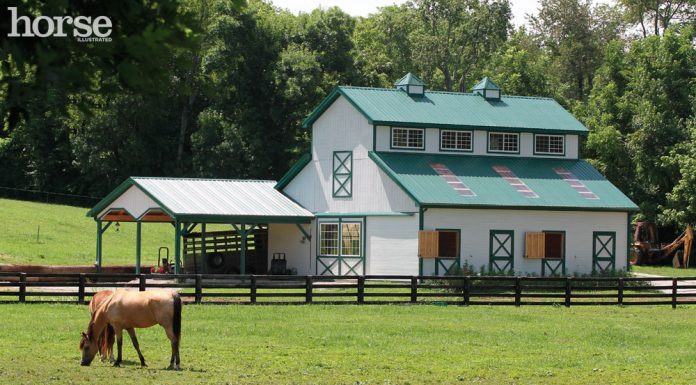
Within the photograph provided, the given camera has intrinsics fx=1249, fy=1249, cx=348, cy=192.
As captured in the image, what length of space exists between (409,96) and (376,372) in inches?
1217

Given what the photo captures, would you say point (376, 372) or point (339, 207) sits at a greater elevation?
point (339, 207)

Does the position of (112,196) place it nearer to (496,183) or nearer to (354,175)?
(354,175)

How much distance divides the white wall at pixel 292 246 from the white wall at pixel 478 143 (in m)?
4.46

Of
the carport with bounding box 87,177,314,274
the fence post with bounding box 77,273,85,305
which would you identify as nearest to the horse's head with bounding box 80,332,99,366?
the fence post with bounding box 77,273,85,305

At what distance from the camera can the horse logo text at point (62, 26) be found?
10055mm

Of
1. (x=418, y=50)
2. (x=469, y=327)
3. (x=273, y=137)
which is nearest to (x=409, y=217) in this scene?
(x=469, y=327)

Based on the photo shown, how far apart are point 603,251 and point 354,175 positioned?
31.7 ft

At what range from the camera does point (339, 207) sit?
151 ft

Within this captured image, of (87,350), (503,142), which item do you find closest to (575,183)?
(503,142)

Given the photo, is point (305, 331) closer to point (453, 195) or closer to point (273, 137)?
point (453, 195)

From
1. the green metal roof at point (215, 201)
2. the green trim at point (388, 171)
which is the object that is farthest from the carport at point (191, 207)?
the green trim at point (388, 171)

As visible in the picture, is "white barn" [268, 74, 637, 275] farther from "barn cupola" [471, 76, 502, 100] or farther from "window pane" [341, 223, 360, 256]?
"barn cupola" [471, 76, 502, 100]

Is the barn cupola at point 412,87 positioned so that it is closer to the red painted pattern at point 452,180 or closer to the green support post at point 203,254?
the red painted pattern at point 452,180

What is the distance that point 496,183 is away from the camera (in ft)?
150
